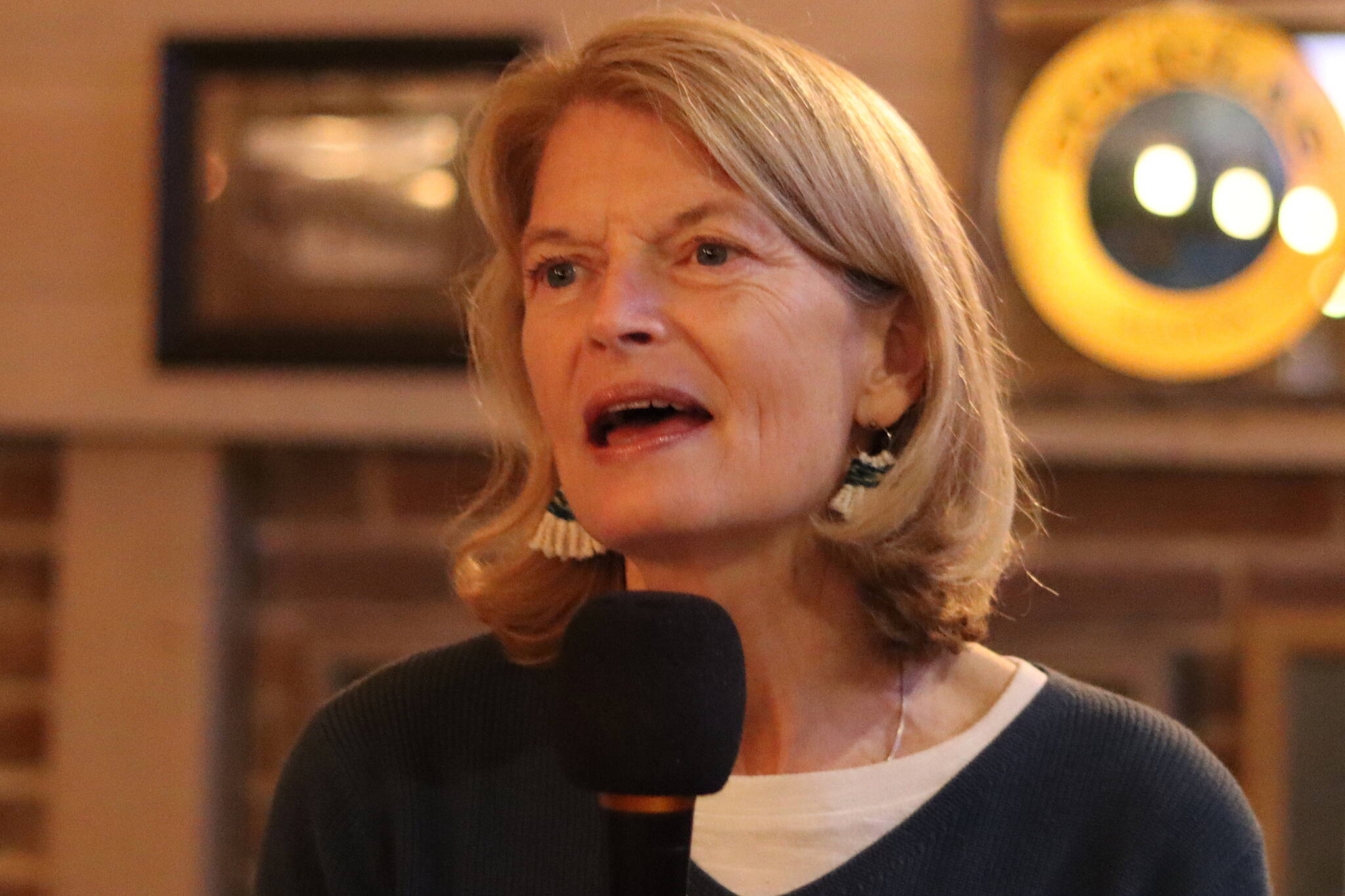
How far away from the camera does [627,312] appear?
0.97 metres

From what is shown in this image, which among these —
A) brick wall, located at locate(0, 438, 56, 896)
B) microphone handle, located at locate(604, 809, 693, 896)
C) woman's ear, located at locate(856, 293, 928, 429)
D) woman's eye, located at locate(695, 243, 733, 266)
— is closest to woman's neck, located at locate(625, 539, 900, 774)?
woman's ear, located at locate(856, 293, 928, 429)

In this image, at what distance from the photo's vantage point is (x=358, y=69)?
180cm

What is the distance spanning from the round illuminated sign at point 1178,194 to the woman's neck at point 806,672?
70 centimetres

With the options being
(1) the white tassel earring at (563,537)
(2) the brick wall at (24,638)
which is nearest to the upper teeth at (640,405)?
(1) the white tassel earring at (563,537)

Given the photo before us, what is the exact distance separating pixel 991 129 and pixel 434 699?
0.95 meters

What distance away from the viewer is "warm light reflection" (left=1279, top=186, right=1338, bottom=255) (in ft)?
5.47

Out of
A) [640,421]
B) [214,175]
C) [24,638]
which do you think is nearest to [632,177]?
[640,421]

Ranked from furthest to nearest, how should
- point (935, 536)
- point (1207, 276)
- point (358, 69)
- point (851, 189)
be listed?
1. point (358, 69)
2. point (1207, 276)
3. point (935, 536)
4. point (851, 189)

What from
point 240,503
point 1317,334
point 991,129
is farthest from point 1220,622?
point 240,503

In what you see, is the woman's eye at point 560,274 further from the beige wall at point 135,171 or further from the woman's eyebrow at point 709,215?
the beige wall at point 135,171

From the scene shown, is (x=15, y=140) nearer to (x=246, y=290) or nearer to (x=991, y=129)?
(x=246, y=290)

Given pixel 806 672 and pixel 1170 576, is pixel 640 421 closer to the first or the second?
pixel 806 672

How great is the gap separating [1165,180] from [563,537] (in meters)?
0.89

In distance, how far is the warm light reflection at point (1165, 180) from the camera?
1686mm
